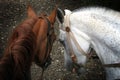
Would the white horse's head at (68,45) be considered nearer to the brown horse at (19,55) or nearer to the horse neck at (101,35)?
the horse neck at (101,35)

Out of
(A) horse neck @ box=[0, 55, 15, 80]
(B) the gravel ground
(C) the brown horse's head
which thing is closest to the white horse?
(C) the brown horse's head

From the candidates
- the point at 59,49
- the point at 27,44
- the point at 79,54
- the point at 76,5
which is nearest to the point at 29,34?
the point at 27,44

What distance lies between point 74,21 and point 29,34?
69cm

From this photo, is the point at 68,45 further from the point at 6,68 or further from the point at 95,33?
the point at 6,68

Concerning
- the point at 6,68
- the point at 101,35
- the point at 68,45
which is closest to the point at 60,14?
the point at 68,45

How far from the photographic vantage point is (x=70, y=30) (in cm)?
298

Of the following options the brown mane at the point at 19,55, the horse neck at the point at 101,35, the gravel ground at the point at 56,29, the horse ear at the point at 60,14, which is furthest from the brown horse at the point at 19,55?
the gravel ground at the point at 56,29

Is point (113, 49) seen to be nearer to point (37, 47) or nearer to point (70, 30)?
point (70, 30)

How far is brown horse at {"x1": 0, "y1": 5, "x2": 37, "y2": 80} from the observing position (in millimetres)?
2109

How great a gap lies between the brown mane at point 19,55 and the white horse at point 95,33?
0.55 meters

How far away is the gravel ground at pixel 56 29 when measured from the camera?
490cm

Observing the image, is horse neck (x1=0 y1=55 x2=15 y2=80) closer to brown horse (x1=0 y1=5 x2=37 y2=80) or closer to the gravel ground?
brown horse (x1=0 y1=5 x2=37 y2=80)

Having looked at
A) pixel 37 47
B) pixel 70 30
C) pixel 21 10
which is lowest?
pixel 37 47

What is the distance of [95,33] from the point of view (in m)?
2.83
